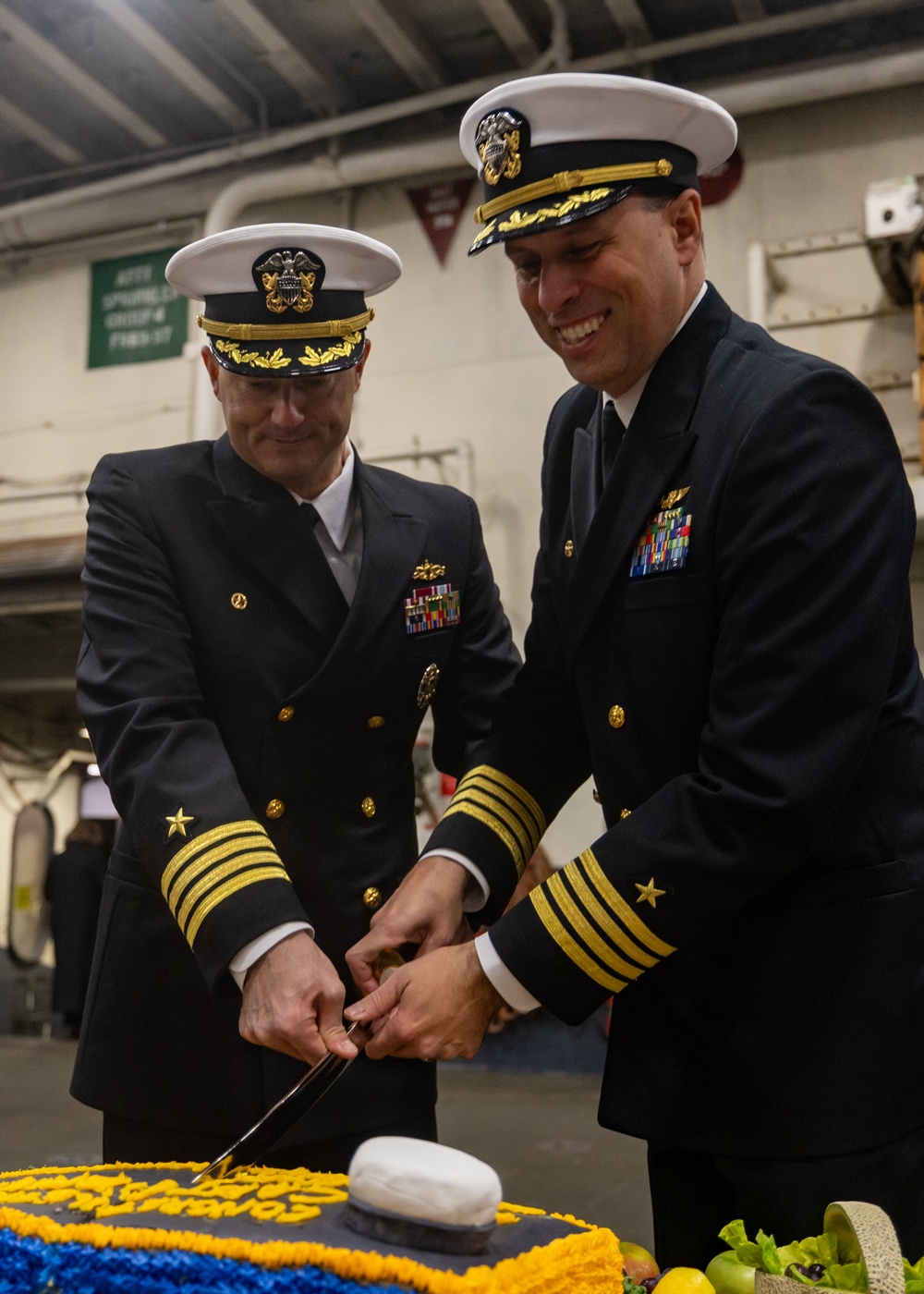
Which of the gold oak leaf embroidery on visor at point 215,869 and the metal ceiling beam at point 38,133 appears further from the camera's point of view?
the metal ceiling beam at point 38,133

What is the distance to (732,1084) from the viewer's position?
1.28m

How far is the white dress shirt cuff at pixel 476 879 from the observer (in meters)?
1.57

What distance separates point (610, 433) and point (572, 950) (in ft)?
2.02

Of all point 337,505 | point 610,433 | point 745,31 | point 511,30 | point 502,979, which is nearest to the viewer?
point 502,979

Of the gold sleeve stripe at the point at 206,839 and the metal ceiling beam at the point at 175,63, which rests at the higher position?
the metal ceiling beam at the point at 175,63

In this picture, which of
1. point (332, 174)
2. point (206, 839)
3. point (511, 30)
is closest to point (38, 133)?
point (332, 174)

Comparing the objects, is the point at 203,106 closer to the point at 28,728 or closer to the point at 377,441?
Answer: the point at 377,441

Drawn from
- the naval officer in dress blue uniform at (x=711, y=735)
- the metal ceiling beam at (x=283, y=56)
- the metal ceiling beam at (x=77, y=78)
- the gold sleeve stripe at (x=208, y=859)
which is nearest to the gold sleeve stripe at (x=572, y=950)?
the naval officer in dress blue uniform at (x=711, y=735)

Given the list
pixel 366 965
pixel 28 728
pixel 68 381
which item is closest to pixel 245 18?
pixel 68 381

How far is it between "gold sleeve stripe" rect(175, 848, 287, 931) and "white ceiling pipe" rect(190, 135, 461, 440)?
5.39 m

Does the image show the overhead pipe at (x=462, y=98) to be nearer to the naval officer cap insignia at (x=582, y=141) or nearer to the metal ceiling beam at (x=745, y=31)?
the metal ceiling beam at (x=745, y=31)

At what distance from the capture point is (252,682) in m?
1.65

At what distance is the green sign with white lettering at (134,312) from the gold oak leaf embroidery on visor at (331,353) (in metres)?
5.80

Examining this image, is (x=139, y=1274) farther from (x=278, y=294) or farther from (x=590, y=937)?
(x=278, y=294)
